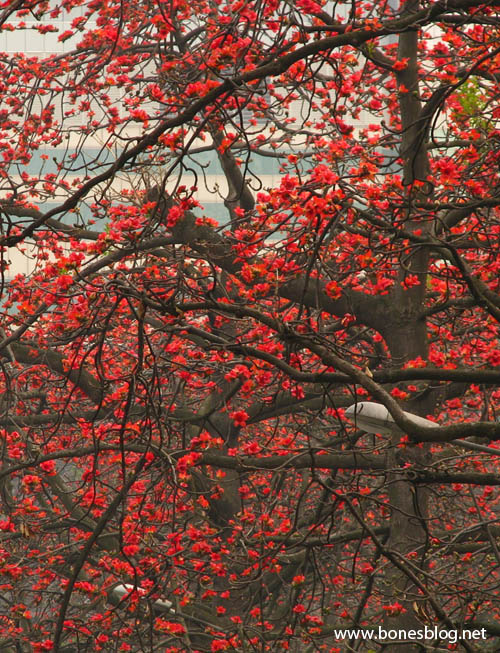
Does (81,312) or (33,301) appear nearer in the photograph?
(81,312)

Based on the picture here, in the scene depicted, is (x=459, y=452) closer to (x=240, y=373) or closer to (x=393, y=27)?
(x=240, y=373)

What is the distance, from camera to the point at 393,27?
429cm

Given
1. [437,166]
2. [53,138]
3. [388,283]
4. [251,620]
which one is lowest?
[251,620]

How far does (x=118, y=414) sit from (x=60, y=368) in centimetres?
142

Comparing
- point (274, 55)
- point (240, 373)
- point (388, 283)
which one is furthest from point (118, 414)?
point (274, 55)

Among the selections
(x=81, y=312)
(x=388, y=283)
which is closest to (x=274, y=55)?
(x=81, y=312)

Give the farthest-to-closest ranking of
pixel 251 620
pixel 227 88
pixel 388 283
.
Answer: pixel 251 620, pixel 388 283, pixel 227 88

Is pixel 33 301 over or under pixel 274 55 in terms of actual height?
over

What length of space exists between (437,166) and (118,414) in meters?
3.82

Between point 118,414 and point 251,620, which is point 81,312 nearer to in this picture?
point 118,414

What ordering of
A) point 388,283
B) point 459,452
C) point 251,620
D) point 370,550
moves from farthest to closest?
point 370,550
point 251,620
point 388,283
point 459,452

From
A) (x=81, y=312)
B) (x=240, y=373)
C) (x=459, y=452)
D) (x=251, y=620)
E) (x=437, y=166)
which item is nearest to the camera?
(x=81, y=312)

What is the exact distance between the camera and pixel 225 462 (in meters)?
8.71

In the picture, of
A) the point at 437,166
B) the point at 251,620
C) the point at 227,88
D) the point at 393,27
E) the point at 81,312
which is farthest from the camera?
the point at 251,620
